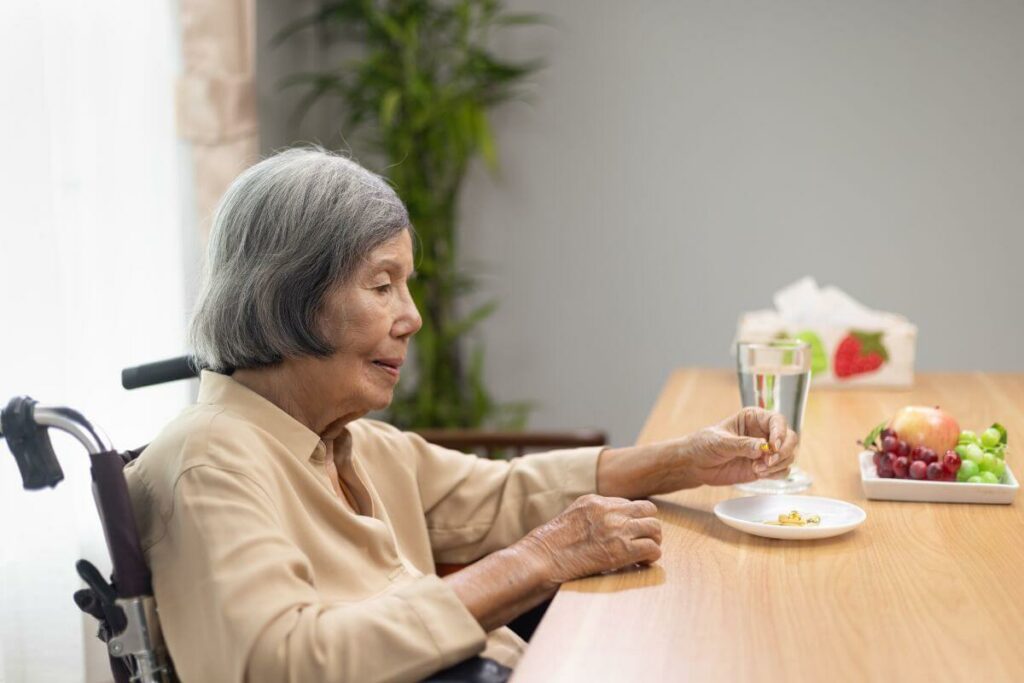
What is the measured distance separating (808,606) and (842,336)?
1592 millimetres

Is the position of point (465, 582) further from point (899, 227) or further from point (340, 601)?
point (899, 227)

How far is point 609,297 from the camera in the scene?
4.09 m

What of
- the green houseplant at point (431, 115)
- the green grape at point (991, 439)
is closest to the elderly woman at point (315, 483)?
the green grape at point (991, 439)

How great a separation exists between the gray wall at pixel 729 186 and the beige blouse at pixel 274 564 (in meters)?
2.58

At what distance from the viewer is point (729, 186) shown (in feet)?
13.0

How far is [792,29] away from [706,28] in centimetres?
29

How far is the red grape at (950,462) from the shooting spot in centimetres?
164

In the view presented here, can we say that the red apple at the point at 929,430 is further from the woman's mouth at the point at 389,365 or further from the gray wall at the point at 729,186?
the gray wall at the point at 729,186

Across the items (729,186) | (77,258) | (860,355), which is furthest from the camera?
(729,186)

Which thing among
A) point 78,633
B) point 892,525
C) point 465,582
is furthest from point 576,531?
point 78,633

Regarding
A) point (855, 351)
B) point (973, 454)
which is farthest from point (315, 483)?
point (855, 351)

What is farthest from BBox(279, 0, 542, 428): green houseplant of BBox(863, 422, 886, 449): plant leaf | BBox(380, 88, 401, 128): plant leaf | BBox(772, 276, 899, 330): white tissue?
BBox(863, 422, 886, 449): plant leaf

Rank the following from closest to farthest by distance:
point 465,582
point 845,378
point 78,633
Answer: point 465,582, point 78,633, point 845,378

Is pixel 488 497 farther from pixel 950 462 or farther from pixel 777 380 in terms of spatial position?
pixel 950 462
